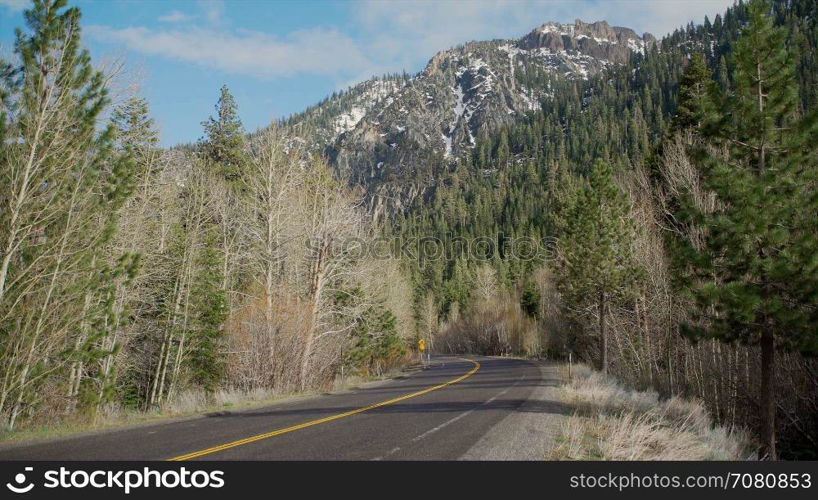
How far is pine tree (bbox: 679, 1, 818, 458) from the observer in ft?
35.9

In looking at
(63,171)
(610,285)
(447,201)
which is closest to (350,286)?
(610,285)

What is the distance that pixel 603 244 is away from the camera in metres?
27.5

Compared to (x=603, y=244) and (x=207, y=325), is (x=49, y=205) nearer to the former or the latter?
(x=207, y=325)

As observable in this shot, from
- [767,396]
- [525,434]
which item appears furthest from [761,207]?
[525,434]

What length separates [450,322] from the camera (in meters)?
89.1

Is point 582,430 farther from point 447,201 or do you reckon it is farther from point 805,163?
point 447,201

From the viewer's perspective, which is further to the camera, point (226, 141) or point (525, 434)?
point (226, 141)

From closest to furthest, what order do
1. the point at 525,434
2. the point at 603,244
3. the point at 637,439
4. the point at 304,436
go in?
1. the point at 637,439
2. the point at 304,436
3. the point at 525,434
4. the point at 603,244

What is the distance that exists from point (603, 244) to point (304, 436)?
22.3 metres

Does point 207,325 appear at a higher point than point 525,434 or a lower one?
higher

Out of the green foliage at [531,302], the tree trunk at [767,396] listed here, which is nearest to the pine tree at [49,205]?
the tree trunk at [767,396]

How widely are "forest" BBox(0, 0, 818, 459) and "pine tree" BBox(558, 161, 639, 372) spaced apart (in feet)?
0.41
